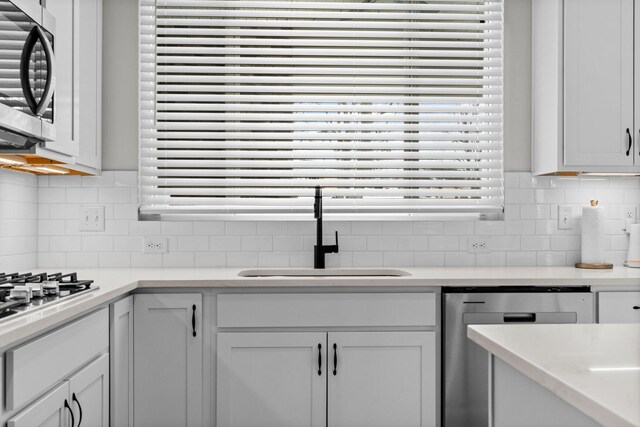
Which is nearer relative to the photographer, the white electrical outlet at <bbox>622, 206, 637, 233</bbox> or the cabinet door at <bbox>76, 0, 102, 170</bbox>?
the cabinet door at <bbox>76, 0, 102, 170</bbox>

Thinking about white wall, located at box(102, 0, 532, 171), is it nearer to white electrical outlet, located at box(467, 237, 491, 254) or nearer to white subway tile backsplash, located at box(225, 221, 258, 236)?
white subway tile backsplash, located at box(225, 221, 258, 236)

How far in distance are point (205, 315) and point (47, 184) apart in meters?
1.30

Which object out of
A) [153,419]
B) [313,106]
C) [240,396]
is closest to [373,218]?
[313,106]

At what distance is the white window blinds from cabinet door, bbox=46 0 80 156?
1.82ft

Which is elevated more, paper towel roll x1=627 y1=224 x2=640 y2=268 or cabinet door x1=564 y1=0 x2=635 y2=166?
cabinet door x1=564 y1=0 x2=635 y2=166

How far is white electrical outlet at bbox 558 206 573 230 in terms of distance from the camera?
10.4 feet

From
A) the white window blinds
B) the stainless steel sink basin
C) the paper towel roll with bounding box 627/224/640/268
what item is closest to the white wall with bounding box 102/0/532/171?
the white window blinds

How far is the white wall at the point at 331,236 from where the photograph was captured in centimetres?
300

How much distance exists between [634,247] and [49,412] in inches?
117

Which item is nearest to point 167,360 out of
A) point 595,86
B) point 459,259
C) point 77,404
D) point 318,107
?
point 77,404

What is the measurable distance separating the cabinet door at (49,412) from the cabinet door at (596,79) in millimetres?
2572

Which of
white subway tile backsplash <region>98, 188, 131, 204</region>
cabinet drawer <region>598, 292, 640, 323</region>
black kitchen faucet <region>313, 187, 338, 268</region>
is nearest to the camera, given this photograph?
cabinet drawer <region>598, 292, 640, 323</region>

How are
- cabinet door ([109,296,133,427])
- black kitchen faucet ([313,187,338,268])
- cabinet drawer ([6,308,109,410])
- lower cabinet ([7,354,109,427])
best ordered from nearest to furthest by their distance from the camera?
cabinet drawer ([6,308,109,410]) < lower cabinet ([7,354,109,427]) < cabinet door ([109,296,133,427]) < black kitchen faucet ([313,187,338,268])

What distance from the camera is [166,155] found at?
3041 mm
